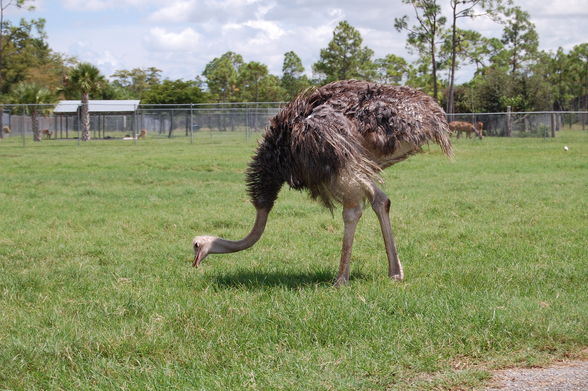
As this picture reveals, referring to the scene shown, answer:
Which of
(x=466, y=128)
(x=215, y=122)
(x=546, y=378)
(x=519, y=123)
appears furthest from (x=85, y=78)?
(x=546, y=378)

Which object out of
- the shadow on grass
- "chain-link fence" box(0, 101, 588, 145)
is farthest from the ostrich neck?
"chain-link fence" box(0, 101, 588, 145)

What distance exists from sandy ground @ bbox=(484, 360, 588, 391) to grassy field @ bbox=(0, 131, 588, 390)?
0.13 meters

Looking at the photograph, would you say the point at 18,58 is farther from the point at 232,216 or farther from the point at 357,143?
the point at 357,143

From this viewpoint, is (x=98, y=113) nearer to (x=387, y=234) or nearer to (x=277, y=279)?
(x=277, y=279)

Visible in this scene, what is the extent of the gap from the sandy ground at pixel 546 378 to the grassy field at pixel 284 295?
0.43 feet

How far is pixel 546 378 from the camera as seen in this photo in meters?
4.59

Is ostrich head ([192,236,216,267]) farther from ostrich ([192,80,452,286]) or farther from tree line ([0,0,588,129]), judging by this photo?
tree line ([0,0,588,129])

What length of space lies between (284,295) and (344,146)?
140 cm

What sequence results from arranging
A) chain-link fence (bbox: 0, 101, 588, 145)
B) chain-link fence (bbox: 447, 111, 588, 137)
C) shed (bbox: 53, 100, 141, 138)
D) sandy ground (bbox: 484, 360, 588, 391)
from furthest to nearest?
shed (bbox: 53, 100, 141, 138) → chain-link fence (bbox: 0, 101, 588, 145) → chain-link fence (bbox: 447, 111, 588, 137) → sandy ground (bbox: 484, 360, 588, 391)

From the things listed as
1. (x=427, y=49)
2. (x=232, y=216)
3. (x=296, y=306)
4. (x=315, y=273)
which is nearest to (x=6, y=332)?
(x=296, y=306)

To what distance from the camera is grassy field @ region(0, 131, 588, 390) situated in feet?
15.9

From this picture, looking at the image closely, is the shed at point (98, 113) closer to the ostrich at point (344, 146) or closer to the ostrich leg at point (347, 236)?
the ostrich at point (344, 146)

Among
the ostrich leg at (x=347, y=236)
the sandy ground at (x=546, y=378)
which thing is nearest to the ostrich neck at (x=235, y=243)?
the ostrich leg at (x=347, y=236)

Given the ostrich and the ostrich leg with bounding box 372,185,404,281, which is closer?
the ostrich
